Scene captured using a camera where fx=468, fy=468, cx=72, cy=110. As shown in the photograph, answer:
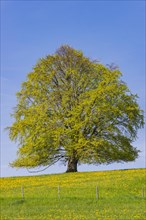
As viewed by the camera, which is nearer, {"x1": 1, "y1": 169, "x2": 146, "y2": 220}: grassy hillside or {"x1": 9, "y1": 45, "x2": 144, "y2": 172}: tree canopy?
{"x1": 1, "y1": 169, "x2": 146, "y2": 220}: grassy hillside

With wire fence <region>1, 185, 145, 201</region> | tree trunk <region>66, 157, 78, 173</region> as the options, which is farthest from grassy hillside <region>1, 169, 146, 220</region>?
tree trunk <region>66, 157, 78, 173</region>

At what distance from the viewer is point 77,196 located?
3803 cm

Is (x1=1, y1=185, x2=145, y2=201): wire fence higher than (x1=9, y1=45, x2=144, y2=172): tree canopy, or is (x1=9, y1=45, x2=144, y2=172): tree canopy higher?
(x1=9, y1=45, x2=144, y2=172): tree canopy

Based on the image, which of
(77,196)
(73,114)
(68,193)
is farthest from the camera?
(73,114)

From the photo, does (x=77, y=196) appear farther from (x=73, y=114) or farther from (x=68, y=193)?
(x=73, y=114)

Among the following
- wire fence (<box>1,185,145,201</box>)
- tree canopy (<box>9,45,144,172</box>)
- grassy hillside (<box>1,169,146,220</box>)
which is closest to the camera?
grassy hillside (<box>1,169,146,220</box>)

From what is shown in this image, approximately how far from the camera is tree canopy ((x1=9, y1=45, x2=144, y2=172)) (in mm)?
53375

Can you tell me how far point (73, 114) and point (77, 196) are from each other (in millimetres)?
16527

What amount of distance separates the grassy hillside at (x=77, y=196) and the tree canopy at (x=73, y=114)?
357 cm

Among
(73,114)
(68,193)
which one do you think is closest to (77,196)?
(68,193)

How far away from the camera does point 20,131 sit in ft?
182

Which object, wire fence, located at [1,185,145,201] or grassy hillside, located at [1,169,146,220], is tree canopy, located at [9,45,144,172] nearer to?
grassy hillside, located at [1,169,146,220]

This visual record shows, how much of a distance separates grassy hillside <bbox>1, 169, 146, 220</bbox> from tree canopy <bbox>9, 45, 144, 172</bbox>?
11.7 feet

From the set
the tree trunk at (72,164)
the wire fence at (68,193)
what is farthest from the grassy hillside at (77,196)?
the tree trunk at (72,164)
